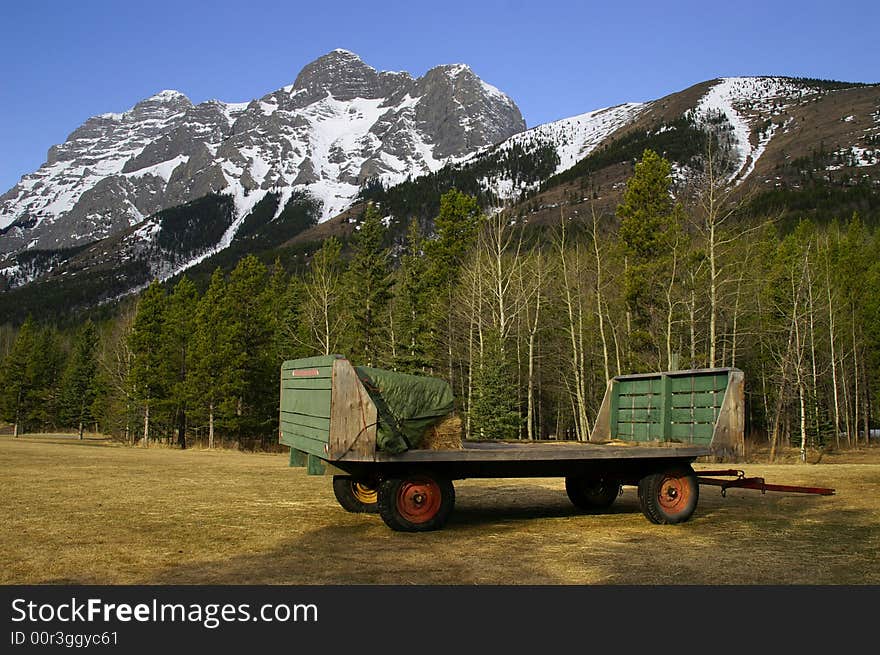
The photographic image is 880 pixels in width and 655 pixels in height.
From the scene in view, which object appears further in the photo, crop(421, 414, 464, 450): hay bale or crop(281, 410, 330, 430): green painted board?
crop(421, 414, 464, 450): hay bale

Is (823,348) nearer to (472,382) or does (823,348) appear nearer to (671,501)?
(472,382)

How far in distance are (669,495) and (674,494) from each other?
0.25 ft

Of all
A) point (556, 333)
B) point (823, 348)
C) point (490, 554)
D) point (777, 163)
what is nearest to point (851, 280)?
point (823, 348)

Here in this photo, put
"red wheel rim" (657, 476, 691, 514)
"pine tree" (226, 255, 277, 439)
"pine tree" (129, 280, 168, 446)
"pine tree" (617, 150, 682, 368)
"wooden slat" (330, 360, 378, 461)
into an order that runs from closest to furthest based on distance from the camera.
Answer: "wooden slat" (330, 360, 378, 461) → "red wheel rim" (657, 476, 691, 514) → "pine tree" (617, 150, 682, 368) → "pine tree" (226, 255, 277, 439) → "pine tree" (129, 280, 168, 446)

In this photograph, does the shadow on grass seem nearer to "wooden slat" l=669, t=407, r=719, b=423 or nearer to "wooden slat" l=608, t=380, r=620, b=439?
"wooden slat" l=608, t=380, r=620, b=439

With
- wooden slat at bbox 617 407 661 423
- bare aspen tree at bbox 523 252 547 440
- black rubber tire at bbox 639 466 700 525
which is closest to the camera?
black rubber tire at bbox 639 466 700 525

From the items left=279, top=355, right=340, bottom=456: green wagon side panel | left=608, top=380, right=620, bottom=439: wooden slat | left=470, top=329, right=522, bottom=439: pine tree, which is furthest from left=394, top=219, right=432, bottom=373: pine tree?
left=279, top=355, right=340, bottom=456: green wagon side panel

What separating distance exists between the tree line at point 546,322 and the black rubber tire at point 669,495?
76.7ft

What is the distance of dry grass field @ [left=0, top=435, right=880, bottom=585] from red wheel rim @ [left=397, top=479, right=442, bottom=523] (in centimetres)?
27

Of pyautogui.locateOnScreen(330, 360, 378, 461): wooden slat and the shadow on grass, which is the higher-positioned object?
pyautogui.locateOnScreen(330, 360, 378, 461): wooden slat

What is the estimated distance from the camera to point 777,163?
18825 centimetres

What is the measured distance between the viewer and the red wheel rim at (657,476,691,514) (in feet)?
34.6

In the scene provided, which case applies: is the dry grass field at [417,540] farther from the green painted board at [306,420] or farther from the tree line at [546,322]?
the tree line at [546,322]

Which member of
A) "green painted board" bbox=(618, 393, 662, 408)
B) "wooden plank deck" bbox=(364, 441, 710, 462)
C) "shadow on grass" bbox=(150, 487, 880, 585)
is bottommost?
"shadow on grass" bbox=(150, 487, 880, 585)
